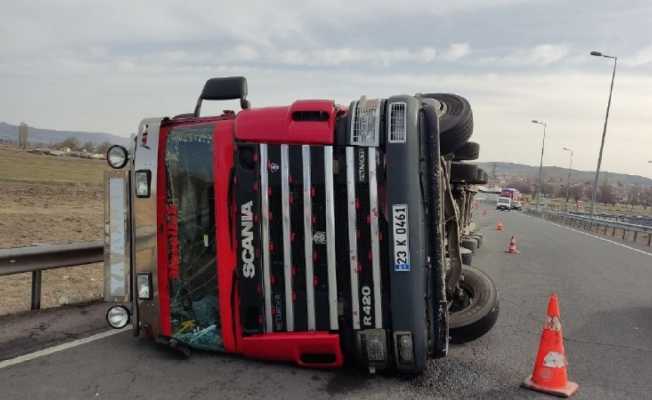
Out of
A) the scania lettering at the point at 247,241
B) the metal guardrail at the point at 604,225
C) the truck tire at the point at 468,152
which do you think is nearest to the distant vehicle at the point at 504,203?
the metal guardrail at the point at 604,225

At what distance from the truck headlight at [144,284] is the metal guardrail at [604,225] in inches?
874

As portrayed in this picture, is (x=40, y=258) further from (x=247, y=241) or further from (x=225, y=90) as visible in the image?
(x=247, y=241)

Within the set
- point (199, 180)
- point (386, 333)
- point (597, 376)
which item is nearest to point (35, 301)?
point (199, 180)

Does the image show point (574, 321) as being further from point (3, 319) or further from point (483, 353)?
point (3, 319)

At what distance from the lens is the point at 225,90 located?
525 cm

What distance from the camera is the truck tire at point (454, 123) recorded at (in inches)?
199

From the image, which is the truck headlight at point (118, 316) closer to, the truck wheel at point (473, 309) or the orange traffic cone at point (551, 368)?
the truck wheel at point (473, 309)

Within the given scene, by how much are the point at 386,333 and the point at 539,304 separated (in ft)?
15.0

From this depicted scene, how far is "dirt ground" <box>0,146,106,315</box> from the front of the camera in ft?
24.3

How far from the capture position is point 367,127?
157 inches

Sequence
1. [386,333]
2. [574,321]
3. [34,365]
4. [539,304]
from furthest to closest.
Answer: [539,304] < [574,321] < [34,365] < [386,333]

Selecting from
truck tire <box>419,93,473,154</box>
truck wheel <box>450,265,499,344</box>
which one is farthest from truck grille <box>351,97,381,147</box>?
truck wheel <box>450,265,499,344</box>

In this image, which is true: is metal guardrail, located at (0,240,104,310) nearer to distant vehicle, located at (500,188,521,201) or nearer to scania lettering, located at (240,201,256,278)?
scania lettering, located at (240,201,256,278)

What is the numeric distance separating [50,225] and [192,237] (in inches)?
411
